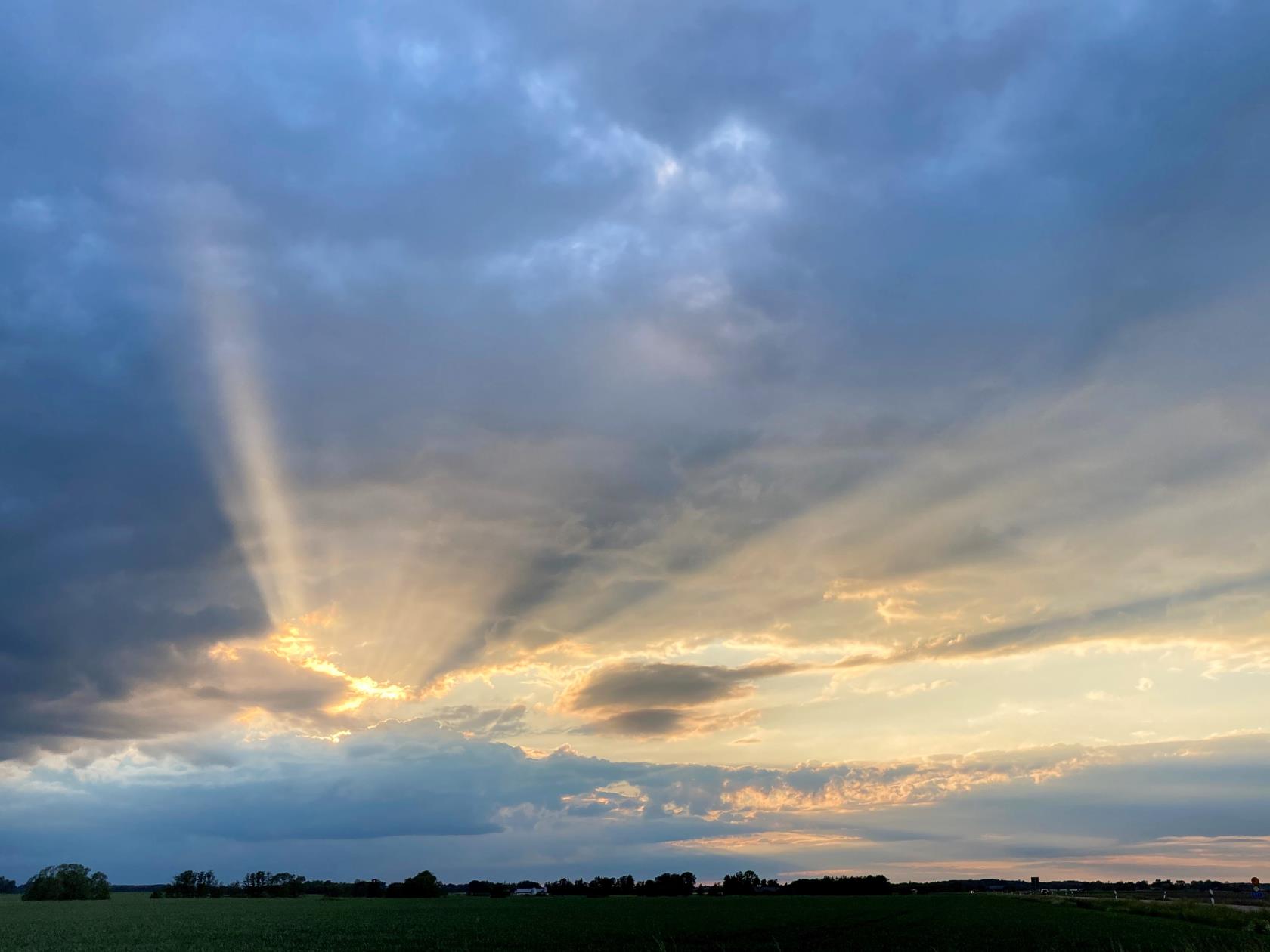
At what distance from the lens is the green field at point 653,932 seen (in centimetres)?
6419

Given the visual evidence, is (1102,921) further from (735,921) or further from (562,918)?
(562,918)

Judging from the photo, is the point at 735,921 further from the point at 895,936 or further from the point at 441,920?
the point at 441,920

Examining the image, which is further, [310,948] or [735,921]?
[735,921]

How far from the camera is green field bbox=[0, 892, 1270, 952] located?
64188 millimetres

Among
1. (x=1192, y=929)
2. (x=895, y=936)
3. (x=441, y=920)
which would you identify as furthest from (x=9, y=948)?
(x=1192, y=929)

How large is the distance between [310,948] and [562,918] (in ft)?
167

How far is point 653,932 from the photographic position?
261ft

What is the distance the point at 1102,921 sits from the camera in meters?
92.1

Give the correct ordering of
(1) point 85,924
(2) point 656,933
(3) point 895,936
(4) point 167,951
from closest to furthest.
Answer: (4) point 167,951 < (3) point 895,936 < (2) point 656,933 < (1) point 85,924

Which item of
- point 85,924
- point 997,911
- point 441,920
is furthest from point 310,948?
point 997,911

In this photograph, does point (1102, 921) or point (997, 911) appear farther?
point (997, 911)

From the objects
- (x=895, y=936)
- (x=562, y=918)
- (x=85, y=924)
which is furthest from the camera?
(x=562, y=918)

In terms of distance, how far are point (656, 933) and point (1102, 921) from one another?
50527mm

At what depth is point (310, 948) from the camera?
65.8m
